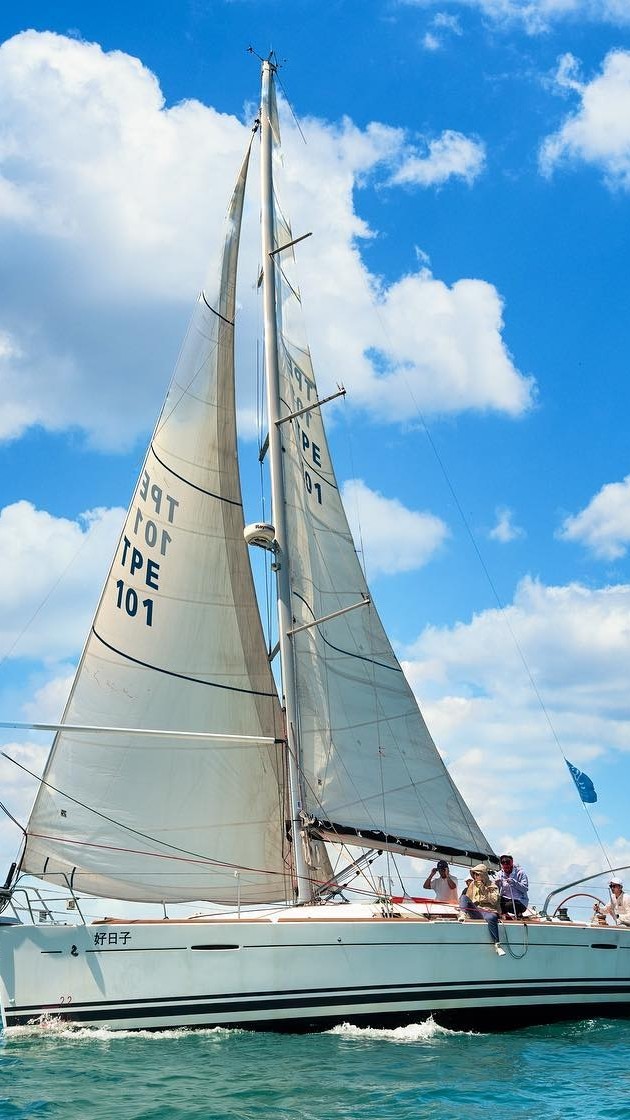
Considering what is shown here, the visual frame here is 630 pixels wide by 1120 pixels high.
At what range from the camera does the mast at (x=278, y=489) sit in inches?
667

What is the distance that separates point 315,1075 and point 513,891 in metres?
5.57

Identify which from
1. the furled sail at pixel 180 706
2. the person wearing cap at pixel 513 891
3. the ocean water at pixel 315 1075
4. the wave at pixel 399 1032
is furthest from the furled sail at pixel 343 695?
the ocean water at pixel 315 1075

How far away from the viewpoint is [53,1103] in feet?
34.4

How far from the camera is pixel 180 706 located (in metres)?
16.6

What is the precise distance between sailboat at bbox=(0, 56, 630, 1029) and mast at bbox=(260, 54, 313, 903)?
50mm

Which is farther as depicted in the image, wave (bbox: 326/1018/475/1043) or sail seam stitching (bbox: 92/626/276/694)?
sail seam stitching (bbox: 92/626/276/694)

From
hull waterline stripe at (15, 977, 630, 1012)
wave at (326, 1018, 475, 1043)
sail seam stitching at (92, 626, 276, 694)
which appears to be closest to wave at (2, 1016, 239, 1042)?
hull waterline stripe at (15, 977, 630, 1012)

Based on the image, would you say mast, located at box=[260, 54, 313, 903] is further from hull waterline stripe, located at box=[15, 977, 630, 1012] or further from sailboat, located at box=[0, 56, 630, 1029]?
hull waterline stripe, located at box=[15, 977, 630, 1012]

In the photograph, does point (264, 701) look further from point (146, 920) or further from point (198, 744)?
point (146, 920)

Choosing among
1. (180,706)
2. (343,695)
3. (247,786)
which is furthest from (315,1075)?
(343,695)

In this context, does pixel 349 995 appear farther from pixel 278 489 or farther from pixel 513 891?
pixel 278 489

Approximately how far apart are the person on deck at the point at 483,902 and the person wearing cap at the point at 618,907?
116 inches

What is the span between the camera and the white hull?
45.4 ft

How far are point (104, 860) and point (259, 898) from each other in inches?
111
